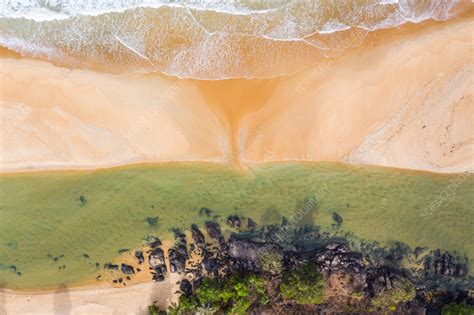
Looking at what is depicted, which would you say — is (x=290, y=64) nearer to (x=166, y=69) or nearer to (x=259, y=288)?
(x=166, y=69)

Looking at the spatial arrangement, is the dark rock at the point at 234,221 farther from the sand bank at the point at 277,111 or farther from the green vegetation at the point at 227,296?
the sand bank at the point at 277,111

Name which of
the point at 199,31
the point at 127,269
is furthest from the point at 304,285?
the point at 199,31

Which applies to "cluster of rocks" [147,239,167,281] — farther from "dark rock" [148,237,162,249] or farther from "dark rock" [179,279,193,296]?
"dark rock" [179,279,193,296]

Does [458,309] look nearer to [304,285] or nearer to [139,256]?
[304,285]

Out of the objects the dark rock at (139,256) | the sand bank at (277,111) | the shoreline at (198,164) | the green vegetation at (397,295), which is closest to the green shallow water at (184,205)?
the shoreline at (198,164)

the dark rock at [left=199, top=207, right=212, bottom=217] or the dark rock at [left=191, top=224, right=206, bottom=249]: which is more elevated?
the dark rock at [left=199, top=207, right=212, bottom=217]

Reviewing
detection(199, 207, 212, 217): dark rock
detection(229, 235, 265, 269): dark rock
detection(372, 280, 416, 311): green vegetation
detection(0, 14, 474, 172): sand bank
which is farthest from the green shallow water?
detection(372, 280, 416, 311): green vegetation
